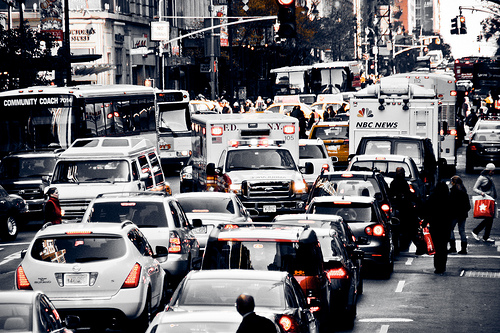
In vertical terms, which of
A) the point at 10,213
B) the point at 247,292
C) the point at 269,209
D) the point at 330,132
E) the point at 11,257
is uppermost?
the point at 247,292

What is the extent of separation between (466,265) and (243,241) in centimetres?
955

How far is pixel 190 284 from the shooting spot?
30.2ft

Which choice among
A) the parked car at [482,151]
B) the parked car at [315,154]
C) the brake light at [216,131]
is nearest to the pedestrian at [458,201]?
the brake light at [216,131]

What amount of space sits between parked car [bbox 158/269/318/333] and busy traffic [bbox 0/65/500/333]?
16 mm

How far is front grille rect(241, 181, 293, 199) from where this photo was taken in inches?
945

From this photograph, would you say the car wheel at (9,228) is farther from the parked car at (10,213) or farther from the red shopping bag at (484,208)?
the red shopping bag at (484,208)

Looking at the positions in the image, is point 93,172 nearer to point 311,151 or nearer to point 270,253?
point 311,151

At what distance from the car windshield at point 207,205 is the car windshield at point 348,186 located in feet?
6.41

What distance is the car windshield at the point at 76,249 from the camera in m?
12.2

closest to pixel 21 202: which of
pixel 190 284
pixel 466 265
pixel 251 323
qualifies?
pixel 466 265

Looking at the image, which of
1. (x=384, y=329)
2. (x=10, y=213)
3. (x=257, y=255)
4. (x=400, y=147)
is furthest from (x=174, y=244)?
(x=400, y=147)

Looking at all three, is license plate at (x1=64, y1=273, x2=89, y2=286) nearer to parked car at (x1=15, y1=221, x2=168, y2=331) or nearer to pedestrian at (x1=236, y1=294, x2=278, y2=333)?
parked car at (x1=15, y1=221, x2=168, y2=331)

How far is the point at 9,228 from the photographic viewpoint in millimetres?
23734

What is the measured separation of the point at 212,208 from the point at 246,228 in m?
7.35
